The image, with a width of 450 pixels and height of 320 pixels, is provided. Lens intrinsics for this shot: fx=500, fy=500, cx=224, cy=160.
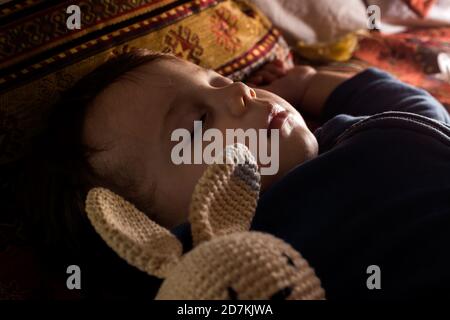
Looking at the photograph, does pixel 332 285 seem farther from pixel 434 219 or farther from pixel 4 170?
pixel 4 170

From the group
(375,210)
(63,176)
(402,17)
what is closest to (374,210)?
(375,210)

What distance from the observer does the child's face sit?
72cm

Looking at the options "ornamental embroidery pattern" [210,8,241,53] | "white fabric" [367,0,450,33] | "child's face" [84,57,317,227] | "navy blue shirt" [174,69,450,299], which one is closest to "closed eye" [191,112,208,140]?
"child's face" [84,57,317,227]

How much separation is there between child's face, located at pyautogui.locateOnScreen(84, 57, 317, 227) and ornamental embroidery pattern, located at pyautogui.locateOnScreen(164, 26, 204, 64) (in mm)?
156

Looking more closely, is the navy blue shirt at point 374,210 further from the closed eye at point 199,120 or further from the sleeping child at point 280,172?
the closed eye at point 199,120

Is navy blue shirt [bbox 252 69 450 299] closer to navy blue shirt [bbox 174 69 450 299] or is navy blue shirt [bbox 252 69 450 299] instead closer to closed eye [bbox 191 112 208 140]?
navy blue shirt [bbox 174 69 450 299]

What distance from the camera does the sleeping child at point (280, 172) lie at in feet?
1.89

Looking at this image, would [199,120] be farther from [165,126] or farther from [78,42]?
[78,42]

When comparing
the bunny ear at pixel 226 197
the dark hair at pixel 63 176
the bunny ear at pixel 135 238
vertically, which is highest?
the bunny ear at pixel 226 197

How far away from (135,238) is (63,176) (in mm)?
357

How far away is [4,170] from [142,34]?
32 cm

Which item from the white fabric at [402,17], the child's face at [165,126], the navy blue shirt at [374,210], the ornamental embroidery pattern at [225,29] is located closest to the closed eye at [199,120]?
the child's face at [165,126]

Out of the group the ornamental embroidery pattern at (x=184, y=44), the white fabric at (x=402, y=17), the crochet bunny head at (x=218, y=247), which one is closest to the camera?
the crochet bunny head at (x=218, y=247)

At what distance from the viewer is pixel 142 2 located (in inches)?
34.5
